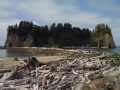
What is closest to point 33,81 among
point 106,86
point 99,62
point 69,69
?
point 69,69

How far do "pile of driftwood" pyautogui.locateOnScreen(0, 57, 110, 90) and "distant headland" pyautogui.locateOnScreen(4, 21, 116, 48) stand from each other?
105 metres

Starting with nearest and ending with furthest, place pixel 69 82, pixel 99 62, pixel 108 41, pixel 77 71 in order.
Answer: pixel 69 82 < pixel 77 71 < pixel 99 62 < pixel 108 41

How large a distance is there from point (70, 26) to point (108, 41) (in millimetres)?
30724

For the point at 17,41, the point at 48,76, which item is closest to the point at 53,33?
the point at 17,41

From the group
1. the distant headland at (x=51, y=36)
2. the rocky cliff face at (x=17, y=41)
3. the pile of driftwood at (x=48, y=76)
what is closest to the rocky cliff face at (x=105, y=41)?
the distant headland at (x=51, y=36)

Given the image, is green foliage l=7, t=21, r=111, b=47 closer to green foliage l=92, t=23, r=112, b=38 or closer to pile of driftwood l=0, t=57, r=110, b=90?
green foliage l=92, t=23, r=112, b=38

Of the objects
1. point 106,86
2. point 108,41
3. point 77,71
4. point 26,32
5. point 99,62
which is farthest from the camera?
point 26,32

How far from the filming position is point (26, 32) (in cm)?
12350

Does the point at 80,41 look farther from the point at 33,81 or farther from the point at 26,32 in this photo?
the point at 33,81

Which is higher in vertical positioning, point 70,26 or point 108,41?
point 70,26

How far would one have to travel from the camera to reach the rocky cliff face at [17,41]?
389 feet

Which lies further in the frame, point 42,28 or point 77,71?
point 42,28

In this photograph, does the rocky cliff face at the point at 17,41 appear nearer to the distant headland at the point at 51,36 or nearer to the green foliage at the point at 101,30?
the distant headland at the point at 51,36

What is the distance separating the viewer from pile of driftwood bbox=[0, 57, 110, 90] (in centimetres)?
A: 789
